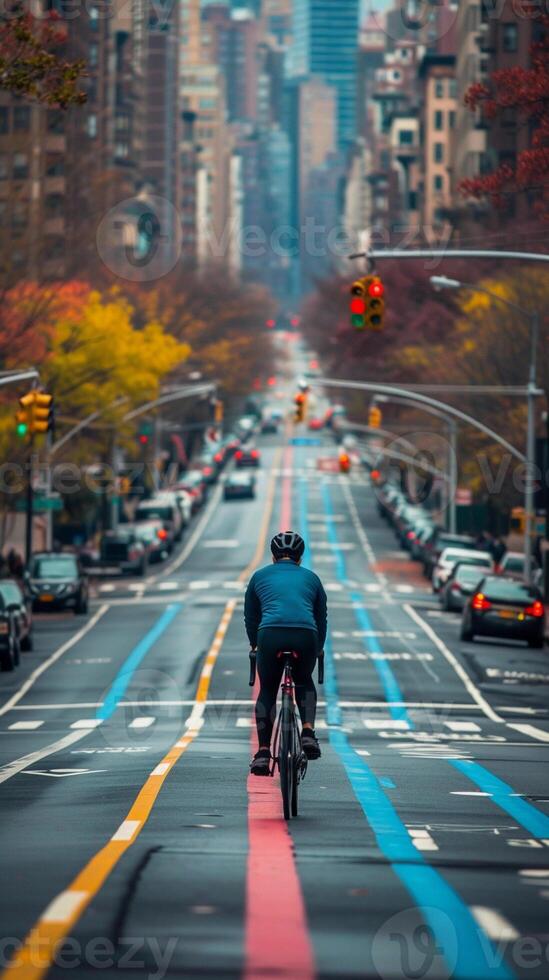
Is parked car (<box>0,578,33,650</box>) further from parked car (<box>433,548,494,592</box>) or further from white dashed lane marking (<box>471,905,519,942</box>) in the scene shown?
white dashed lane marking (<box>471,905,519,942</box>)

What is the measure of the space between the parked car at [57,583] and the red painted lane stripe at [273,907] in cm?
4163

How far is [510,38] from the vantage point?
114 meters

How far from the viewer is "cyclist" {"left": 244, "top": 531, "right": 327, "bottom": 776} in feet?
46.0

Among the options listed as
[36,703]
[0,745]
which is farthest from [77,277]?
[0,745]

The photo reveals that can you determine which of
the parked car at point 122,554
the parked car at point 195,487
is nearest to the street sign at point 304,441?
the parked car at point 195,487

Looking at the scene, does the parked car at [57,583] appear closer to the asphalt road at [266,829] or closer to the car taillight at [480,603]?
the car taillight at [480,603]

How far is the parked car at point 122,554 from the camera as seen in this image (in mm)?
74875

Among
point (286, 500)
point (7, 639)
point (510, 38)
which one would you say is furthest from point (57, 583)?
point (510, 38)

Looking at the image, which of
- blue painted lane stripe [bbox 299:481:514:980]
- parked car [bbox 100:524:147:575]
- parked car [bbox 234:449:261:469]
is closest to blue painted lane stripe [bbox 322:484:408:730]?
parked car [bbox 100:524:147:575]

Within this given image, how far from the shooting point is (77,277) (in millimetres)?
91938

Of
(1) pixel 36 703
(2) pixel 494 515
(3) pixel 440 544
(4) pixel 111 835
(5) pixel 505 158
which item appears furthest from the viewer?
(5) pixel 505 158

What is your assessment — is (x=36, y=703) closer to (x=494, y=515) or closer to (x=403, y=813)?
(x=403, y=813)

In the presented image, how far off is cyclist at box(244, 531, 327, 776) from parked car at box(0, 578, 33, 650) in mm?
25306

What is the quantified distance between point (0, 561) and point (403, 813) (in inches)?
2070
